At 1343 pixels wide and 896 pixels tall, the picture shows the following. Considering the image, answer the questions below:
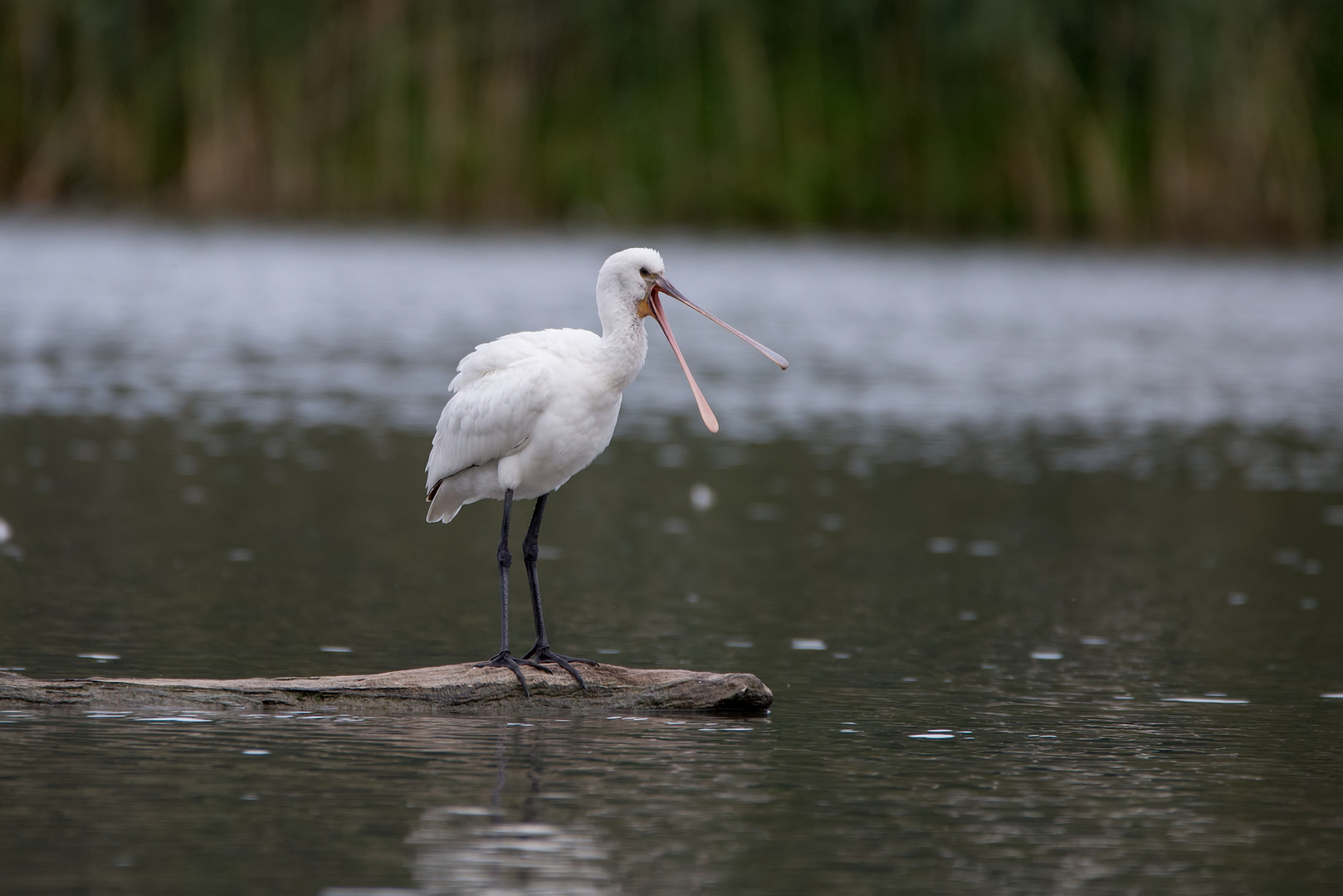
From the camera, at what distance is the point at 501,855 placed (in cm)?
792

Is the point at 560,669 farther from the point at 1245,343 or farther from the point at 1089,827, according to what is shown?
the point at 1245,343

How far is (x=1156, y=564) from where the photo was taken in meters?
17.1

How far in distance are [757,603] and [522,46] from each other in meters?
54.5

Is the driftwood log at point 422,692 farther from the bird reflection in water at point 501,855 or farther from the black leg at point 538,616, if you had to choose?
the bird reflection in water at point 501,855

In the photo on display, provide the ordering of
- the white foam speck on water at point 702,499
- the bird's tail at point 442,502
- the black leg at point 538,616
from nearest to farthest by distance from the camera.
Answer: the black leg at point 538,616, the bird's tail at point 442,502, the white foam speck on water at point 702,499

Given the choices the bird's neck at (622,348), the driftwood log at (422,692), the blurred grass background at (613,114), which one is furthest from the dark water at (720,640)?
the blurred grass background at (613,114)

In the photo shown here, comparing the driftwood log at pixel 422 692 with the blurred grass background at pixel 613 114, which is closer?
the driftwood log at pixel 422 692

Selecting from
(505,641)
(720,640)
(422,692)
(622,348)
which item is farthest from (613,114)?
(422,692)

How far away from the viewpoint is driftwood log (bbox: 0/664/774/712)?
398 inches

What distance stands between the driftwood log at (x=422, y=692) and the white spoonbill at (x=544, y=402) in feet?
0.38

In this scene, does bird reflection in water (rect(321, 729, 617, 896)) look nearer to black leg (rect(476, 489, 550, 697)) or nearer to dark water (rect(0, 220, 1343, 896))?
dark water (rect(0, 220, 1343, 896))

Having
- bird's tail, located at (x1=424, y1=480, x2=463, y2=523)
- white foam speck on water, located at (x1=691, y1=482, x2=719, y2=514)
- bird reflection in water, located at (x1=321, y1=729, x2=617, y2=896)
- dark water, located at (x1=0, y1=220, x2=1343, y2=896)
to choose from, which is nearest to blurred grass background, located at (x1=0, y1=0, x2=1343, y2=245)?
dark water, located at (x1=0, y1=220, x2=1343, y2=896)

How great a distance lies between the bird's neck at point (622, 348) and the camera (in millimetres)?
10867

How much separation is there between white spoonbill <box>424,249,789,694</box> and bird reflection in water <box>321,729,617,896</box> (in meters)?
2.13
